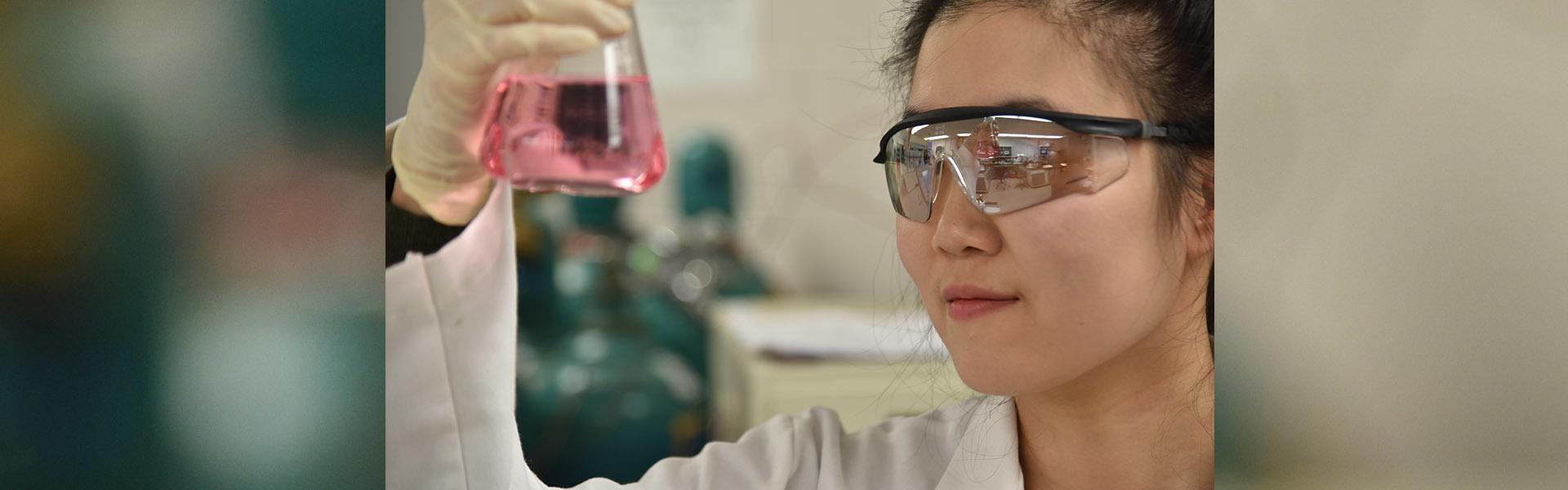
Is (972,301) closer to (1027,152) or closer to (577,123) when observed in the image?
(1027,152)

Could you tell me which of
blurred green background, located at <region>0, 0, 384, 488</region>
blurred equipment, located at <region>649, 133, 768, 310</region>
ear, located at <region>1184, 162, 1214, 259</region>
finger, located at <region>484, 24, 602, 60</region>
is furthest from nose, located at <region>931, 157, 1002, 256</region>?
blurred equipment, located at <region>649, 133, 768, 310</region>

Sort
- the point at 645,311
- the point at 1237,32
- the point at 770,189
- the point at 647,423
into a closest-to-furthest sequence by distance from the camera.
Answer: the point at 1237,32 → the point at 647,423 → the point at 645,311 → the point at 770,189

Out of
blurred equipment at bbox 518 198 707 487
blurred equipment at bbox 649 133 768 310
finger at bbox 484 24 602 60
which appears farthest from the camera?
blurred equipment at bbox 649 133 768 310

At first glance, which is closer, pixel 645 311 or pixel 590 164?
pixel 590 164

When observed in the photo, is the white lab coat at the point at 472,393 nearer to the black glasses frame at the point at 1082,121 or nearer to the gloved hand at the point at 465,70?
the gloved hand at the point at 465,70

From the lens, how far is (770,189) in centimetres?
346

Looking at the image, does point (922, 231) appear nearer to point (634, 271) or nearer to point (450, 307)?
point (450, 307)

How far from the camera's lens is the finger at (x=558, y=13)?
61 cm

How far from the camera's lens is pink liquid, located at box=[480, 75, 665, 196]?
63 cm

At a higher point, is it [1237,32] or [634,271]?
[1237,32]

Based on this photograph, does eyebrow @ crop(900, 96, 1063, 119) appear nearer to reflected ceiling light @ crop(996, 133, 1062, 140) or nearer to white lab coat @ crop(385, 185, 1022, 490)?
reflected ceiling light @ crop(996, 133, 1062, 140)

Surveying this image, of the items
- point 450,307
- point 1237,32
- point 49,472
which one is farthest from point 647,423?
point 1237,32

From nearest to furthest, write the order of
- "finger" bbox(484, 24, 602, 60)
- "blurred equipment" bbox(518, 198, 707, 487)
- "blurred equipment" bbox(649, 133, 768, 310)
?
"finger" bbox(484, 24, 602, 60)
"blurred equipment" bbox(518, 198, 707, 487)
"blurred equipment" bbox(649, 133, 768, 310)

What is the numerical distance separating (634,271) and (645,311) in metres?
0.35
